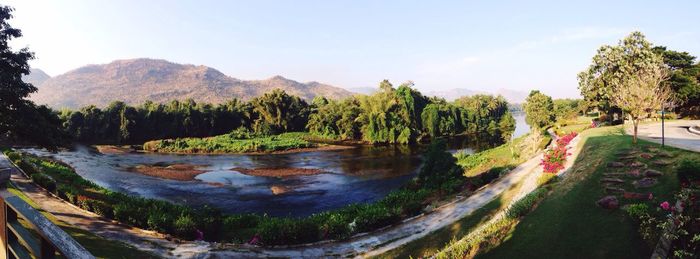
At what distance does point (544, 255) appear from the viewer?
1158cm

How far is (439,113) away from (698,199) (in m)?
82.1

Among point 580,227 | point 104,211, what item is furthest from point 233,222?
point 580,227

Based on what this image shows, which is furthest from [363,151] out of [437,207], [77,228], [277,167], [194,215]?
[77,228]

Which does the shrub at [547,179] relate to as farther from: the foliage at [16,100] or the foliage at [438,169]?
the foliage at [16,100]

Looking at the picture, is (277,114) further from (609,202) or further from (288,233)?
(609,202)

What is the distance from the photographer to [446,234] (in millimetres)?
16906

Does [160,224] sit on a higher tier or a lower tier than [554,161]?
lower

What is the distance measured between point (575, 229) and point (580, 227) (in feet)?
0.73

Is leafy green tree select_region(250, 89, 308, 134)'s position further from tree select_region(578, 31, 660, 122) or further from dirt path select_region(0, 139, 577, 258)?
dirt path select_region(0, 139, 577, 258)

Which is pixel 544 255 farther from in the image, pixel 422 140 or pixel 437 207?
pixel 422 140

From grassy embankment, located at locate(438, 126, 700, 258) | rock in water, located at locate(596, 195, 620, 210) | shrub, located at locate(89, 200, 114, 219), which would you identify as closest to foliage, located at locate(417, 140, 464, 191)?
grassy embankment, located at locate(438, 126, 700, 258)

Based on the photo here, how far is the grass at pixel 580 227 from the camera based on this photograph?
1103 centimetres

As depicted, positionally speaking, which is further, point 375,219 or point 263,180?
→ point 263,180

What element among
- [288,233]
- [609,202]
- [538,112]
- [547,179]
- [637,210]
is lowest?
[288,233]
